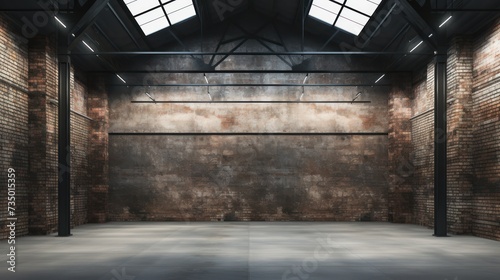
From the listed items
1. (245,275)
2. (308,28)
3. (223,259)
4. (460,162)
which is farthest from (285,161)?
(245,275)

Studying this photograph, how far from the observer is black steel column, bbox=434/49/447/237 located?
1592 centimetres

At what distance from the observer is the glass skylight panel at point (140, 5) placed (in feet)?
61.5

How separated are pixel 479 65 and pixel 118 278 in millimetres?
13889

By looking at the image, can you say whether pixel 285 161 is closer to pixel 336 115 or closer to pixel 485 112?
pixel 336 115

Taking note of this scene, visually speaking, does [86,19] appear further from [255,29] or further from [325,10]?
[255,29]

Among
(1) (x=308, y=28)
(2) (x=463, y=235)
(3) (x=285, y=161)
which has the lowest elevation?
(2) (x=463, y=235)

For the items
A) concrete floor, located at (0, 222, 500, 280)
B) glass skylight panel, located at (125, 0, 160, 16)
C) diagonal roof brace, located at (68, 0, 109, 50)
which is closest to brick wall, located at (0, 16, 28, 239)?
concrete floor, located at (0, 222, 500, 280)

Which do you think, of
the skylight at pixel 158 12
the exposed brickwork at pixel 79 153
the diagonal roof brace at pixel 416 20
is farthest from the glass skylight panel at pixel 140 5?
the diagonal roof brace at pixel 416 20

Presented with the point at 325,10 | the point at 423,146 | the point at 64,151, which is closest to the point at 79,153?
the point at 64,151

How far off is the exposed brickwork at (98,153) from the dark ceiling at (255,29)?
1.43 metres

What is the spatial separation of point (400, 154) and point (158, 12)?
12.8 m

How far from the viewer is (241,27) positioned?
23.6 metres

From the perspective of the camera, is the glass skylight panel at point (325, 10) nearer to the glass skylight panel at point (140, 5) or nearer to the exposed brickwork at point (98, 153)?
the glass skylight panel at point (140, 5)

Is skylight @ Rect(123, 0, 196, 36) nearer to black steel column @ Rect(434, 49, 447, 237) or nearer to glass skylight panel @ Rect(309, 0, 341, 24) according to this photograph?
glass skylight panel @ Rect(309, 0, 341, 24)
